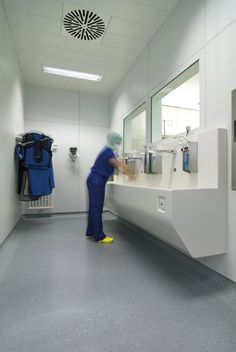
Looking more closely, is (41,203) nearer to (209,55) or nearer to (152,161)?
(152,161)

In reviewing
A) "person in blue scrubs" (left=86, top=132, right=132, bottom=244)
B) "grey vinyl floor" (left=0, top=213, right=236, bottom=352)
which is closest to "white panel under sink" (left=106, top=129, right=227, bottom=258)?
"grey vinyl floor" (left=0, top=213, right=236, bottom=352)

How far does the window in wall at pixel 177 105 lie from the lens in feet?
7.97

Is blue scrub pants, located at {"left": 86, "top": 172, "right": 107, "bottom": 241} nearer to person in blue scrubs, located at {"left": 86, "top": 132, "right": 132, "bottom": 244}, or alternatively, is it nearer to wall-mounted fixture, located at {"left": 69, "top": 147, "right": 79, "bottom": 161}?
person in blue scrubs, located at {"left": 86, "top": 132, "right": 132, "bottom": 244}

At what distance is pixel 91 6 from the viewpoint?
241 centimetres

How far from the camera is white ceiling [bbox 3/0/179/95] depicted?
2422mm

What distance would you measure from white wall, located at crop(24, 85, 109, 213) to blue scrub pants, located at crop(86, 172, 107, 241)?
207 cm

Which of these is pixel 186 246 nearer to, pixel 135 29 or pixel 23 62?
pixel 135 29

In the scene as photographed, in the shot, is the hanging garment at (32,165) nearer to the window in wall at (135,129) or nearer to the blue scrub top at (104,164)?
the blue scrub top at (104,164)

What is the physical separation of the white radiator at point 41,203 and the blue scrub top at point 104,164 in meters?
2.13

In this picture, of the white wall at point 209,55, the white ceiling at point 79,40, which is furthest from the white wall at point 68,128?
the white wall at point 209,55

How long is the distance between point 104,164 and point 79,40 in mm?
1937

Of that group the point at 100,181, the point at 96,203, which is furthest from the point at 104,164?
the point at 96,203

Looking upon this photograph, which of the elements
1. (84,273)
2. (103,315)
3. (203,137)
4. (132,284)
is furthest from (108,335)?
(203,137)

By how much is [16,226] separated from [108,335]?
2927 mm
